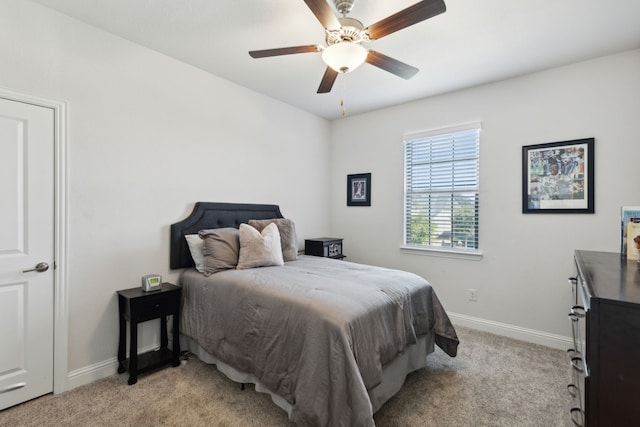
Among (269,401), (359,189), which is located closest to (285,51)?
(269,401)

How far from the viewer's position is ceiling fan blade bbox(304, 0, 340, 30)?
1563 mm

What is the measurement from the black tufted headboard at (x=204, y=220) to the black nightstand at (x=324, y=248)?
2.43 ft

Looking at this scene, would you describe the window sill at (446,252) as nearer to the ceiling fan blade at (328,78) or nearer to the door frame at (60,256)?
the ceiling fan blade at (328,78)

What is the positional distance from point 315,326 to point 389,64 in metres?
1.81

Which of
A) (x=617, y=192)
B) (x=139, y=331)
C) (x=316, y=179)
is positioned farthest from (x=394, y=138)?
(x=139, y=331)

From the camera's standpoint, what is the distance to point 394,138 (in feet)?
13.1

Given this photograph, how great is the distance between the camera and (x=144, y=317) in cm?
234

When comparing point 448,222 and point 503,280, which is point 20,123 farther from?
point 503,280

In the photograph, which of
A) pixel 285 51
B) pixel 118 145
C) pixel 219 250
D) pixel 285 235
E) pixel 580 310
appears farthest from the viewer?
pixel 285 235

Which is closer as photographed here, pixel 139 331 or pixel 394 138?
pixel 139 331

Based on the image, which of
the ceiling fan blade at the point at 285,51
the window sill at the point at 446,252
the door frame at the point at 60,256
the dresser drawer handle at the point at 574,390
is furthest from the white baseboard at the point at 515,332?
the door frame at the point at 60,256

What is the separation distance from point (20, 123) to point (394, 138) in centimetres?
362

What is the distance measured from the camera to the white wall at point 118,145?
7.03ft

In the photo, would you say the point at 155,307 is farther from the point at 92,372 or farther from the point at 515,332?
the point at 515,332
